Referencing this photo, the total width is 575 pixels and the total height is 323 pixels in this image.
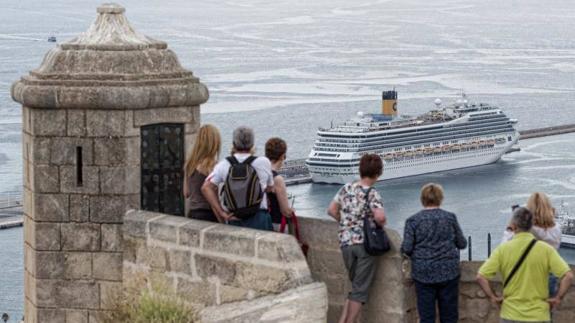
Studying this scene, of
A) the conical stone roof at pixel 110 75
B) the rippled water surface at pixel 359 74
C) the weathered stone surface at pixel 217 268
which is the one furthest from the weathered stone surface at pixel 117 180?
the rippled water surface at pixel 359 74

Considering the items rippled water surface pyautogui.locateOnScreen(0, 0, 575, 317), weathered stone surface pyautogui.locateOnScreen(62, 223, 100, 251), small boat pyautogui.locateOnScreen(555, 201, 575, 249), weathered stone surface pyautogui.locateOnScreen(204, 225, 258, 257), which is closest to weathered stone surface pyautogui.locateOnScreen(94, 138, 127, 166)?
weathered stone surface pyautogui.locateOnScreen(62, 223, 100, 251)

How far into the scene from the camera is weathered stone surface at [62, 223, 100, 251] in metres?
5.39

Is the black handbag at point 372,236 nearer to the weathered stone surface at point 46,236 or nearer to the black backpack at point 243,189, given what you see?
the black backpack at point 243,189

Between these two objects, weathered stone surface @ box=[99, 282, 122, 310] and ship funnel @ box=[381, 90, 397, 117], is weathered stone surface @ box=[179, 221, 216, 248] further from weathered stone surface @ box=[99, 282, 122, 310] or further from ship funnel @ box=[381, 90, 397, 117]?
ship funnel @ box=[381, 90, 397, 117]

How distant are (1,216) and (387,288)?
39.0m

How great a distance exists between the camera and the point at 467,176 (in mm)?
61312

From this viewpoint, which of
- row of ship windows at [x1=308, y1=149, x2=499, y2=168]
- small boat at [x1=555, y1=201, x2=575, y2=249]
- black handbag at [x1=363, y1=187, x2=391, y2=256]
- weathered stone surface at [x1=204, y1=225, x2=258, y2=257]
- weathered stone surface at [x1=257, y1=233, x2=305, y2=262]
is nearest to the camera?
weathered stone surface at [x1=257, y1=233, x2=305, y2=262]

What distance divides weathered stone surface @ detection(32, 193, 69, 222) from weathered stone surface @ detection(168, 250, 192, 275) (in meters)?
0.52

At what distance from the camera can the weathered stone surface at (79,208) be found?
5.37 m

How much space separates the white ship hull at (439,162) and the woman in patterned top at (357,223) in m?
54.5

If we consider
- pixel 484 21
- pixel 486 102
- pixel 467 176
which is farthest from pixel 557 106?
pixel 484 21

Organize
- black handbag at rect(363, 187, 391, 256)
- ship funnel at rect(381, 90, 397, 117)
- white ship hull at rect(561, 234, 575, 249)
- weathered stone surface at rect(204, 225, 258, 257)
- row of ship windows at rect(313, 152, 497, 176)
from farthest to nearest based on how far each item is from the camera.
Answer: ship funnel at rect(381, 90, 397, 117), row of ship windows at rect(313, 152, 497, 176), white ship hull at rect(561, 234, 575, 249), black handbag at rect(363, 187, 391, 256), weathered stone surface at rect(204, 225, 258, 257)

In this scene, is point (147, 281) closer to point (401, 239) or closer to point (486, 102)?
point (401, 239)

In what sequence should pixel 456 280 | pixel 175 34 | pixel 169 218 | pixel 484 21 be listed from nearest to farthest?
pixel 456 280 → pixel 169 218 → pixel 175 34 → pixel 484 21
